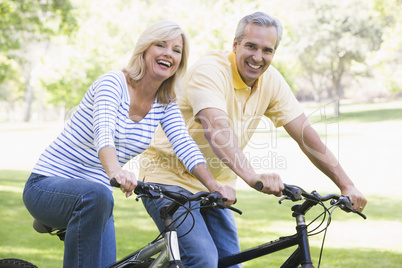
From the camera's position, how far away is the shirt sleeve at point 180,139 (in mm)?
3131

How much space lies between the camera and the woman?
9.14ft

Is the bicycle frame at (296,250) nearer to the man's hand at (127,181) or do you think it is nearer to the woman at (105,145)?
the woman at (105,145)

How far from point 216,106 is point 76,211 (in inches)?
40.4

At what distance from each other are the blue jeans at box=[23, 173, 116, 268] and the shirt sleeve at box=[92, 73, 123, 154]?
0.23m

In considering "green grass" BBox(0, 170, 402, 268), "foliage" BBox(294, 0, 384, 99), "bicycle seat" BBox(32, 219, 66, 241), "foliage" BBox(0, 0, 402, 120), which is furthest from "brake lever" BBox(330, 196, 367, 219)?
Answer: "foliage" BBox(294, 0, 384, 99)

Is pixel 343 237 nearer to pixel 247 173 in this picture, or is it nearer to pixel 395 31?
pixel 247 173

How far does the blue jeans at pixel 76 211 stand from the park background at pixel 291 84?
52.0 inches

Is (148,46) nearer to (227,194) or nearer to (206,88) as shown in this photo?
(206,88)

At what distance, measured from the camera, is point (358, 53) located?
1770 inches

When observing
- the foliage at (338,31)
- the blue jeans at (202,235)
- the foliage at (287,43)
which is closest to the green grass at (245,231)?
the blue jeans at (202,235)

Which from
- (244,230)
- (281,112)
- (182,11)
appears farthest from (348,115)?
(281,112)

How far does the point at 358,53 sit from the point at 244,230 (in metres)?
39.1

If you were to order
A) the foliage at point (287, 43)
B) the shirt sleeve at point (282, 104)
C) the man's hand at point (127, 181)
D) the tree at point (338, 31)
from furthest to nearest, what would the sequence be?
1. the tree at point (338, 31)
2. the foliage at point (287, 43)
3. the shirt sleeve at point (282, 104)
4. the man's hand at point (127, 181)

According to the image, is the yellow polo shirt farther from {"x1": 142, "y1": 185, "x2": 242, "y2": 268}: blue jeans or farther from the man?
{"x1": 142, "y1": 185, "x2": 242, "y2": 268}: blue jeans
